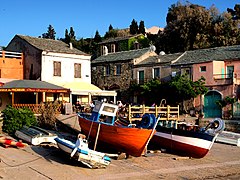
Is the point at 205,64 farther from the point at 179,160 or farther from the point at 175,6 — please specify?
the point at 175,6

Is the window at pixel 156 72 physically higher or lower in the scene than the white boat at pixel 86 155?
higher

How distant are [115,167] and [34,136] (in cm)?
522

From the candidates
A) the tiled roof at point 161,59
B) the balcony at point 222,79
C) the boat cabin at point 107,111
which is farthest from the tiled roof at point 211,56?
the boat cabin at point 107,111

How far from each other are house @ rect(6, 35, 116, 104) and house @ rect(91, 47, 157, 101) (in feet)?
19.9

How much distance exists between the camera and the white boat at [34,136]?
62.4 ft

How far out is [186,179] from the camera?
575 inches

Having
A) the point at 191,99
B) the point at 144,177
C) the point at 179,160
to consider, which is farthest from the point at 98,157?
the point at 191,99

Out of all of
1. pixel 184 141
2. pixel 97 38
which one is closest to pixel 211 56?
pixel 184 141

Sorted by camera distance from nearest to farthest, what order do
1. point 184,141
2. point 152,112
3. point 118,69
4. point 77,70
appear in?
point 184,141 < point 152,112 < point 77,70 < point 118,69

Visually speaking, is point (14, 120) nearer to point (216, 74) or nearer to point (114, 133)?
point (114, 133)

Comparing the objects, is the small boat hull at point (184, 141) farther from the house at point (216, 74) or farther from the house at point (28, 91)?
the house at point (216, 74)

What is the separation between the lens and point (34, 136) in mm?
19094

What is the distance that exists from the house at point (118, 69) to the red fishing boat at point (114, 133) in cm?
2211

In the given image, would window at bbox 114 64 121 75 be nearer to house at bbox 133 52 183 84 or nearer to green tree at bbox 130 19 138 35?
house at bbox 133 52 183 84
